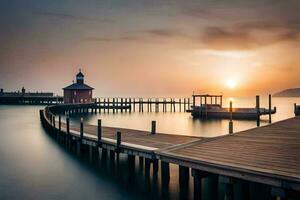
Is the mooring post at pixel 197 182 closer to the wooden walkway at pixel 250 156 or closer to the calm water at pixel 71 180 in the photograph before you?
the wooden walkway at pixel 250 156

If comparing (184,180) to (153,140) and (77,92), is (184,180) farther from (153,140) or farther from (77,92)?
(77,92)

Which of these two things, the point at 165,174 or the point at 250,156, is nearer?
the point at 250,156

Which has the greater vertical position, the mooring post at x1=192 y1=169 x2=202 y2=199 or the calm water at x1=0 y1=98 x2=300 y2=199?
the mooring post at x1=192 y1=169 x2=202 y2=199

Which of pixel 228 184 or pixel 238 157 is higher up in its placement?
pixel 238 157

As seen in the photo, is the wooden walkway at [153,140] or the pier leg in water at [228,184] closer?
the pier leg in water at [228,184]

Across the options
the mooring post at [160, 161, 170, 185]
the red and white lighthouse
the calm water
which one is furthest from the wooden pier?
the red and white lighthouse

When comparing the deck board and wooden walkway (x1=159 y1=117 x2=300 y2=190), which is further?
the deck board

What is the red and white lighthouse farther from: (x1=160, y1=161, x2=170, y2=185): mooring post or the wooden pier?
(x1=160, y1=161, x2=170, y2=185): mooring post

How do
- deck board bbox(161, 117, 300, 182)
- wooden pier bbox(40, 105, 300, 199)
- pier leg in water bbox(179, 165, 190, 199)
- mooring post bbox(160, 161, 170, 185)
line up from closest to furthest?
1. wooden pier bbox(40, 105, 300, 199)
2. deck board bbox(161, 117, 300, 182)
3. pier leg in water bbox(179, 165, 190, 199)
4. mooring post bbox(160, 161, 170, 185)

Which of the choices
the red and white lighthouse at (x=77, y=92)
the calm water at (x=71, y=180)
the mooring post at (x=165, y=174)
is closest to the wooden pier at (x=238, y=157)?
the mooring post at (x=165, y=174)

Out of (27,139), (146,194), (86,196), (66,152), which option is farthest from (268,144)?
(27,139)

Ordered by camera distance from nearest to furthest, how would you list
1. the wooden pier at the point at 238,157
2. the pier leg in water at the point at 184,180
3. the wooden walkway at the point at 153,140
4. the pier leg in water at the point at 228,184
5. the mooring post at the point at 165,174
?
1. the wooden pier at the point at 238,157
2. the pier leg in water at the point at 228,184
3. the pier leg in water at the point at 184,180
4. the mooring post at the point at 165,174
5. the wooden walkway at the point at 153,140

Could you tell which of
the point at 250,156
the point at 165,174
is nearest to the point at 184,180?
the point at 165,174

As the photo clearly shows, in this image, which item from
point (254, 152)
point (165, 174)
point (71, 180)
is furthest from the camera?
point (71, 180)
